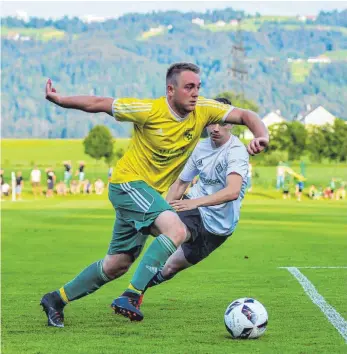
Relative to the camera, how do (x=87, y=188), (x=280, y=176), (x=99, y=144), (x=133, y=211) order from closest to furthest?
1. (x=133, y=211)
2. (x=87, y=188)
3. (x=280, y=176)
4. (x=99, y=144)

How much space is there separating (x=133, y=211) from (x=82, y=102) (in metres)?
1.23

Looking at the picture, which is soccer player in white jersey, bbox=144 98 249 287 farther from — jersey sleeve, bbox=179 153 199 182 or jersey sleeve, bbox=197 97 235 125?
jersey sleeve, bbox=197 97 235 125

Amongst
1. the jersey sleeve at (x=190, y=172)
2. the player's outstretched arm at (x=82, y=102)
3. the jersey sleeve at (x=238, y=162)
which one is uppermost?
the player's outstretched arm at (x=82, y=102)

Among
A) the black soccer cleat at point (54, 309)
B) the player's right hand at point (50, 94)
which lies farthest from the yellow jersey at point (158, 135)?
the black soccer cleat at point (54, 309)

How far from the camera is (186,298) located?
14297 mm

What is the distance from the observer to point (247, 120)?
37.7 feet

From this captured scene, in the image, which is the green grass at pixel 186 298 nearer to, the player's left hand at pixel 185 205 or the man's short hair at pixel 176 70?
the player's left hand at pixel 185 205

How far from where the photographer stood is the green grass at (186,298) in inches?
400

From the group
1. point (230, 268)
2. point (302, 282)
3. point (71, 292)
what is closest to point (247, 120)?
point (71, 292)

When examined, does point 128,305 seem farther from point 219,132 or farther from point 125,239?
point 219,132

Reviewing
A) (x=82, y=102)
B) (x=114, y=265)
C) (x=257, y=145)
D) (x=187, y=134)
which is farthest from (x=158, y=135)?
(x=114, y=265)

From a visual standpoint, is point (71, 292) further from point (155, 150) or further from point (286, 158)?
point (286, 158)

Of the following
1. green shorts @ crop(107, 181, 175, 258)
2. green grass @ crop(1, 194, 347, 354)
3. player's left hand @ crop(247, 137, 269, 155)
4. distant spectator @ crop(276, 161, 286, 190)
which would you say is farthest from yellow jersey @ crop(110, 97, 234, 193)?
distant spectator @ crop(276, 161, 286, 190)

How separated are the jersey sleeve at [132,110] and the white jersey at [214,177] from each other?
6.11 ft
